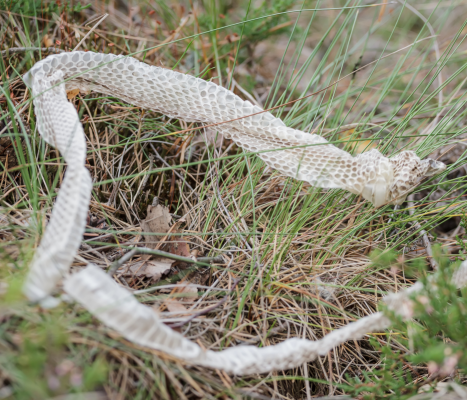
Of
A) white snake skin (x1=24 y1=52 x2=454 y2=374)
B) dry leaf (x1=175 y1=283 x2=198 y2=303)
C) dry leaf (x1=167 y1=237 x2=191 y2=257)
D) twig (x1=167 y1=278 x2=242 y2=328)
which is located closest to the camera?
white snake skin (x1=24 y1=52 x2=454 y2=374)

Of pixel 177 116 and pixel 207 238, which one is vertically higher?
pixel 177 116

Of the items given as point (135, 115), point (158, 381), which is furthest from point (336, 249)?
point (135, 115)

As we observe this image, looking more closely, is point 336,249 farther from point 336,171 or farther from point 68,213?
point 68,213

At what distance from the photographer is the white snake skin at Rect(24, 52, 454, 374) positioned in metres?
0.86

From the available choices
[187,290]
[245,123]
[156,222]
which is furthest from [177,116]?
[187,290]

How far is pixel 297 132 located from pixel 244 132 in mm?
208

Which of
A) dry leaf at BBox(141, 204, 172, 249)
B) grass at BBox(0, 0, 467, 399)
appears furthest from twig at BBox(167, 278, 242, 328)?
dry leaf at BBox(141, 204, 172, 249)

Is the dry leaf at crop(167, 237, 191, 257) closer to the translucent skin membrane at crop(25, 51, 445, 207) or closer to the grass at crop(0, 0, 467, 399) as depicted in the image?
the grass at crop(0, 0, 467, 399)

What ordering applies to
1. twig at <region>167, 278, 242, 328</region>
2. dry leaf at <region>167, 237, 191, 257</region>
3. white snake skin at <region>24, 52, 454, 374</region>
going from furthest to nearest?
dry leaf at <region>167, 237, 191, 257</region> < twig at <region>167, 278, 242, 328</region> < white snake skin at <region>24, 52, 454, 374</region>

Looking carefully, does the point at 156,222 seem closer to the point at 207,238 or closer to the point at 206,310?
the point at 207,238

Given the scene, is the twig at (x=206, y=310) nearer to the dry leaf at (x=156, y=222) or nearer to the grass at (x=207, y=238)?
the grass at (x=207, y=238)

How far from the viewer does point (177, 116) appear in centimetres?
153

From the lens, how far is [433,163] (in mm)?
1307

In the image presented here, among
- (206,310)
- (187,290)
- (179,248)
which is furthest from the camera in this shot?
(179,248)
